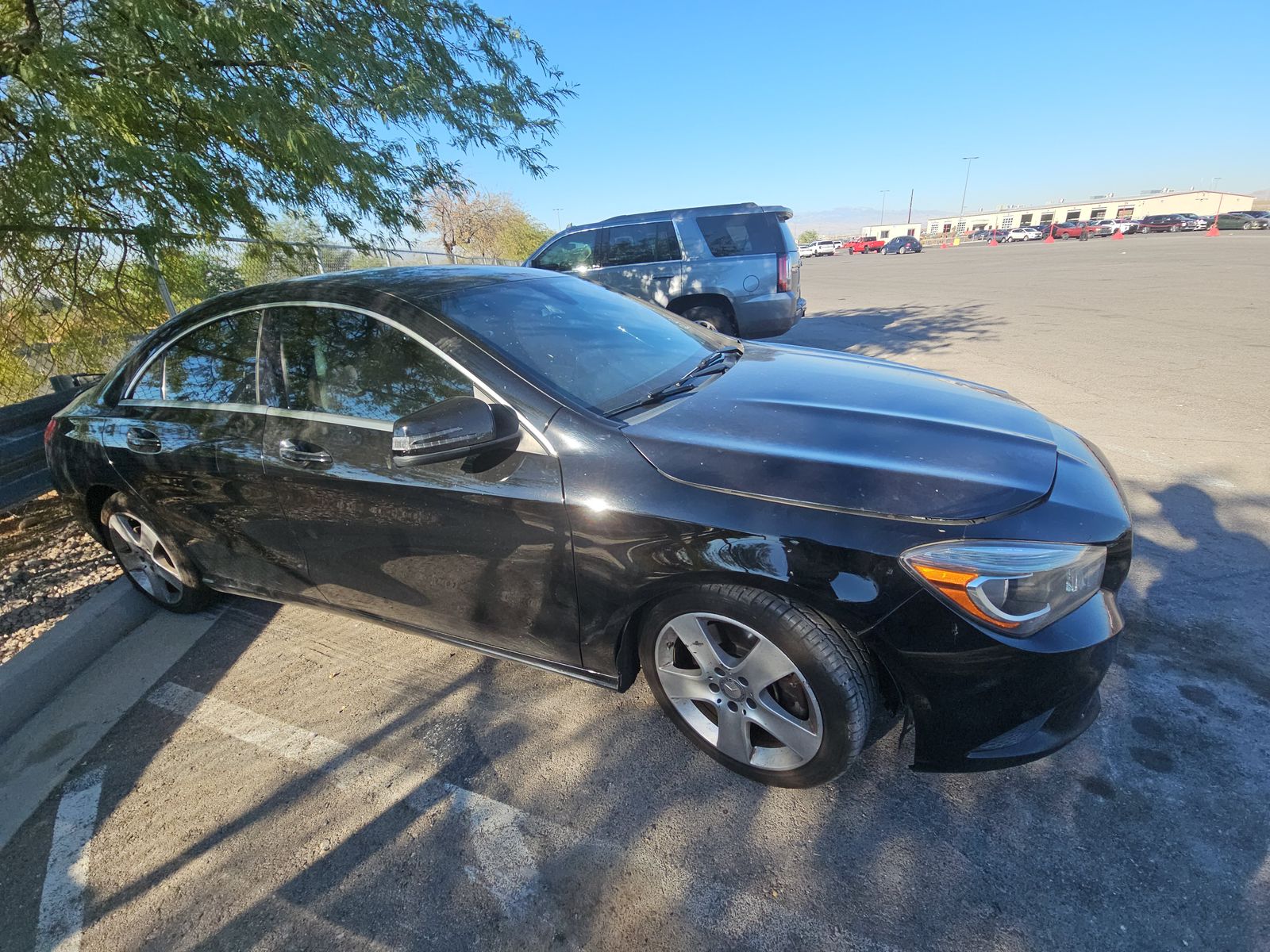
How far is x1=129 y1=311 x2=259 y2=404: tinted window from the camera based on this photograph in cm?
270

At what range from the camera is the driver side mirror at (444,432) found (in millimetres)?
1887

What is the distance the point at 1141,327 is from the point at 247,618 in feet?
37.4

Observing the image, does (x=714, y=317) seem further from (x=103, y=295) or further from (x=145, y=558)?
(x=145, y=558)

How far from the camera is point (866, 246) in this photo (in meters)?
61.4

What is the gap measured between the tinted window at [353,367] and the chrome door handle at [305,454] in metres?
0.15

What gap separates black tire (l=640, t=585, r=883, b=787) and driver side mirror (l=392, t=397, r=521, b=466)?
79 cm

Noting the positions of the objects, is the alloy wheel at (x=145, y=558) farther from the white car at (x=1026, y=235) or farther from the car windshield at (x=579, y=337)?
the white car at (x=1026, y=235)

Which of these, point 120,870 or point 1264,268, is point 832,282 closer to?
point 1264,268

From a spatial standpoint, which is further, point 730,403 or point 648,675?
point 730,403

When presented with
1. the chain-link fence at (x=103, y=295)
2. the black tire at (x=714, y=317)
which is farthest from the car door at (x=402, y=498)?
the black tire at (x=714, y=317)

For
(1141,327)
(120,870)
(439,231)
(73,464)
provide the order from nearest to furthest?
1. (120,870)
2. (73,464)
3. (1141,327)
4. (439,231)

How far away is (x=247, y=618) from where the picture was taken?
3328 mm

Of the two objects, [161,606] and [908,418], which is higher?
[908,418]

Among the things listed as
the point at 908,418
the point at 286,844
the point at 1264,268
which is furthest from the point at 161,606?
the point at 1264,268
